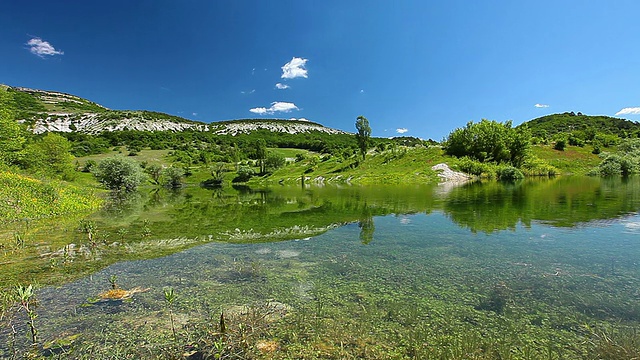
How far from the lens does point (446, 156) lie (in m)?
83.1

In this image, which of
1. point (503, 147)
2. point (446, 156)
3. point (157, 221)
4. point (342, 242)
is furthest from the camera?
point (446, 156)

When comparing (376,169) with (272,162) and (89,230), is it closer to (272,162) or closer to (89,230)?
(272,162)

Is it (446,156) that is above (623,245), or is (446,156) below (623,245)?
above

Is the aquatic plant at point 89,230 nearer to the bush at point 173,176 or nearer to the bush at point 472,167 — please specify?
the bush at point 472,167

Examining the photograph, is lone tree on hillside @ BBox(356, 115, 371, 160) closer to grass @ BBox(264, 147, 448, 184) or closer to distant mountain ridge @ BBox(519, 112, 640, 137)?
grass @ BBox(264, 147, 448, 184)

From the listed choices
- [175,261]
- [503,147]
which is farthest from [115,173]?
[503,147]

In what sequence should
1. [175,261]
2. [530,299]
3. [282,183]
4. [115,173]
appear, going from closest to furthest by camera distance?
[530,299], [175,261], [115,173], [282,183]

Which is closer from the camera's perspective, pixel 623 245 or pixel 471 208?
pixel 623 245

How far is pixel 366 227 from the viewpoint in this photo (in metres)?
19.2

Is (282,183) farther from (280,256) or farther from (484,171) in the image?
(280,256)

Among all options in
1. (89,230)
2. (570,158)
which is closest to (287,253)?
(89,230)

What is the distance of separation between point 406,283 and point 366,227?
31.9ft

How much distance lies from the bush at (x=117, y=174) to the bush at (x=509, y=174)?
280 feet

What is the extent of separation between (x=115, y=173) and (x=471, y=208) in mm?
75991
